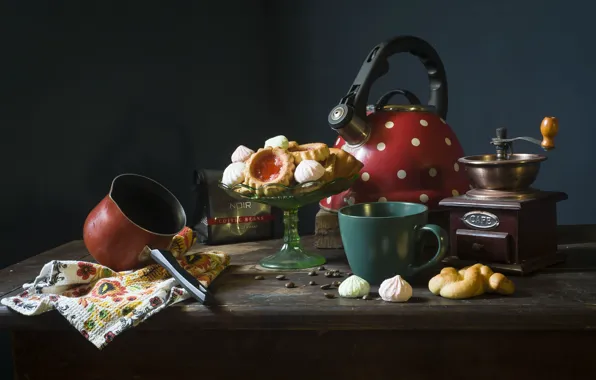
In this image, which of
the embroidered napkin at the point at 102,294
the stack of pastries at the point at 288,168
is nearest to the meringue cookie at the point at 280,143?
the stack of pastries at the point at 288,168

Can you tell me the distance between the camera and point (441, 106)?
1176mm

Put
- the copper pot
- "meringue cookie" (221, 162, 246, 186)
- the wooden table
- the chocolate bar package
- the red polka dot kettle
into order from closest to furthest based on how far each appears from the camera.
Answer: the wooden table < the copper pot < "meringue cookie" (221, 162, 246, 186) < the red polka dot kettle < the chocolate bar package

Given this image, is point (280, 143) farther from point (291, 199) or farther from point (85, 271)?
point (85, 271)

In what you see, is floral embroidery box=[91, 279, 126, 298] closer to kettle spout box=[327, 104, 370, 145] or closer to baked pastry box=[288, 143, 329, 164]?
baked pastry box=[288, 143, 329, 164]

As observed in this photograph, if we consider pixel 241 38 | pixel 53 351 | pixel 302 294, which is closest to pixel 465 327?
pixel 302 294

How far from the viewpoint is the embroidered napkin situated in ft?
2.34

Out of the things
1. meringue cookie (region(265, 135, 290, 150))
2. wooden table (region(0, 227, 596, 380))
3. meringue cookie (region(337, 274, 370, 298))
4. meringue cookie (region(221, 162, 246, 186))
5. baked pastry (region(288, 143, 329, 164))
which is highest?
meringue cookie (region(265, 135, 290, 150))

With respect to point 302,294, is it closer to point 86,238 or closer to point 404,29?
point 86,238

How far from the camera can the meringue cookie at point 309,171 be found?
870mm

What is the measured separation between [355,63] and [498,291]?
1014 millimetres

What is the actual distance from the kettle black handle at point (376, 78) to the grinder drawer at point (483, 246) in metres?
0.28

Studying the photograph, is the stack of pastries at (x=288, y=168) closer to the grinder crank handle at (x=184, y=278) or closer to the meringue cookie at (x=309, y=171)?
the meringue cookie at (x=309, y=171)

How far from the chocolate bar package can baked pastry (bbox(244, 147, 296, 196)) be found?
25 cm

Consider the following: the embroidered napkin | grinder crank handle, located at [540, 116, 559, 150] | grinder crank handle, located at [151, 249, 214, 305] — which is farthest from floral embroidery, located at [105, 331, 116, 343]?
grinder crank handle, located at [540, 116, 559, 150]
